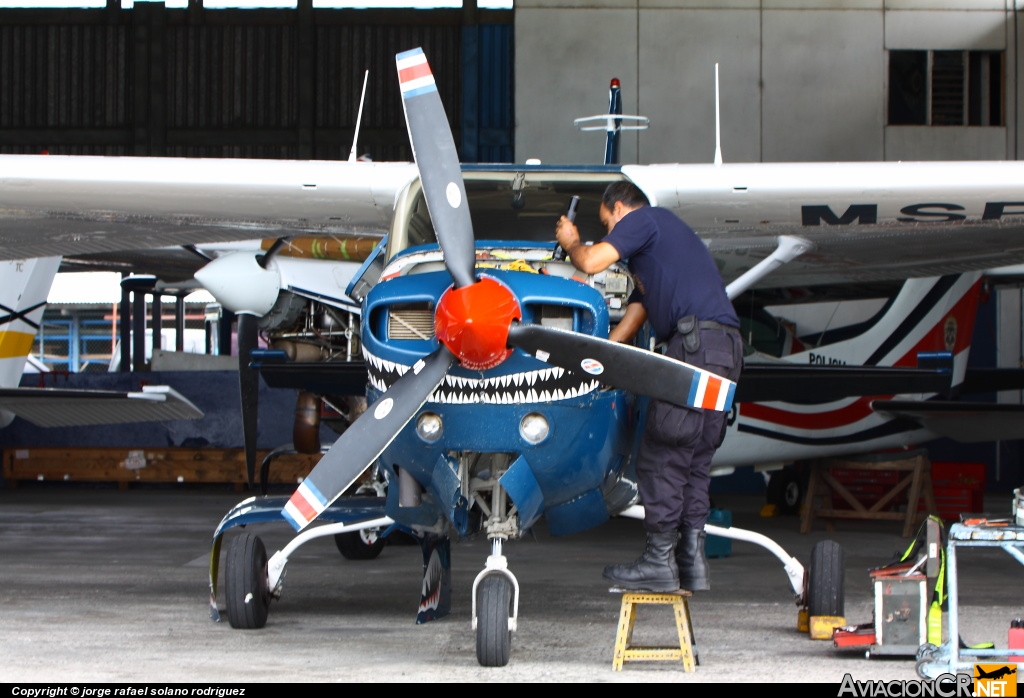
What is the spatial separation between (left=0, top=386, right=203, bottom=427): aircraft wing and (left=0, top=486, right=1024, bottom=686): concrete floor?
3.61 ft

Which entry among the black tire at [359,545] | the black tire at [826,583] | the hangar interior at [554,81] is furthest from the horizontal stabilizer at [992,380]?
the black tire at [826,583]

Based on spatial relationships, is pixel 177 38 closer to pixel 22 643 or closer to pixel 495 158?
pixel 495 158

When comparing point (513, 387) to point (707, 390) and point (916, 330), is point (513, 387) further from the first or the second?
point (916, 330)

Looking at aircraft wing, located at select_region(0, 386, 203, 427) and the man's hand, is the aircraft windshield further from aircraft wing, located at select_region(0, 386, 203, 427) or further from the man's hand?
aircraft wing, located at select_region(0, 386, 203, 427)

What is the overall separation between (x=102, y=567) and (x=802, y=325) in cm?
901

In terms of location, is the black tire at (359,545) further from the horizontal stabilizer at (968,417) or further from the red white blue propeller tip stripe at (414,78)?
the horizontal stabilizer at (968,417)

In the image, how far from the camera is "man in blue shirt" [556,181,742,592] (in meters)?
4.77

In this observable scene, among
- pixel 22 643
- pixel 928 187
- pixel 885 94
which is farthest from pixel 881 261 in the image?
pixel 885 94

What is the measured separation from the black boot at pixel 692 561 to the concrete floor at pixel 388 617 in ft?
1.08

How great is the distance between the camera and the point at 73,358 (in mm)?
30828

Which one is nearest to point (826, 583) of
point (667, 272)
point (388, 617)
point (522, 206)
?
point (667, 272)

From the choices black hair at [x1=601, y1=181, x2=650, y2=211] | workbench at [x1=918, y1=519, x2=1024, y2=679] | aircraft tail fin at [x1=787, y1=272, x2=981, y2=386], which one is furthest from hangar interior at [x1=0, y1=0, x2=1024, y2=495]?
workbench at [x1=918, y1=519, x2=1024, y2=679]

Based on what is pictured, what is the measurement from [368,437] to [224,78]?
16465 mm

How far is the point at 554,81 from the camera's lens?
61.9 feet
